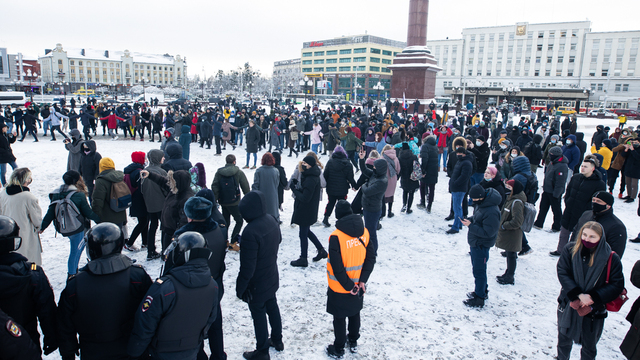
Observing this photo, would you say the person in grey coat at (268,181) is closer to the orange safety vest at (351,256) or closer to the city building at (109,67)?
the orange safety vest at (351,256)

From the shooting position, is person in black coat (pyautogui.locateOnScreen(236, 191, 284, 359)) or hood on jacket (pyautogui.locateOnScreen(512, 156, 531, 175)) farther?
hood on jacket (pyautogui.locateOnScreen(512, 156, 531, 175))

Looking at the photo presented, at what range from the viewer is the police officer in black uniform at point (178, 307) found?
2291 mm

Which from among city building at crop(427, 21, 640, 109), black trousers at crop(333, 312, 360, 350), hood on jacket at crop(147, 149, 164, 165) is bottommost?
black trousers at crop(333, 312, 360, 350)

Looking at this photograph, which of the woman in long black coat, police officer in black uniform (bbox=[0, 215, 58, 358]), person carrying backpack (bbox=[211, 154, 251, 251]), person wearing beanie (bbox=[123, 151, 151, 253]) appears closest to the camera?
police officer in black uniform (bbox=[0, 215, 58, 358])

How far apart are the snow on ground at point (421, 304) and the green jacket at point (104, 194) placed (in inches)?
36.1

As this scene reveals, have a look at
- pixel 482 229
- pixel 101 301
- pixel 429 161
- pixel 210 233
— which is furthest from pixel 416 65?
pixel 101 301

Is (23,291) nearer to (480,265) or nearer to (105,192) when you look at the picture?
(105,192)

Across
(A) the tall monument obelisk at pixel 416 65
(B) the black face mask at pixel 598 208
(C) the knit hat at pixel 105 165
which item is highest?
(A) the tall monument obelisk at pixel 416 65

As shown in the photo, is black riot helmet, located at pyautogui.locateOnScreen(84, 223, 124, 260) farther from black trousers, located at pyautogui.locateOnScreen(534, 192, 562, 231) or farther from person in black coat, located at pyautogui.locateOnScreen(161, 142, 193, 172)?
black trousers, located at pyautogui.locateOnScreen(534, 192, 562, 231)

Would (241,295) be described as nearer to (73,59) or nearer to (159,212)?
(159,212)

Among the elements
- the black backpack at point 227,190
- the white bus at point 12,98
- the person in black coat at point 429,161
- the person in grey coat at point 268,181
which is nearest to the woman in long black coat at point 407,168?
the person in black coat at point 429,161

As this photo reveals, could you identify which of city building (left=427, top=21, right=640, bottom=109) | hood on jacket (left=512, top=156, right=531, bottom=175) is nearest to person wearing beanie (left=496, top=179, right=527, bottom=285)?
hood on jacket (left=512, top=156, right=531, bottom=175)

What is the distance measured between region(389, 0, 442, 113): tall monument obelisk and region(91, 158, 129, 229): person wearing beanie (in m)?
28.0

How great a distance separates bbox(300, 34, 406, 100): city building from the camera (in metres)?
90.9
